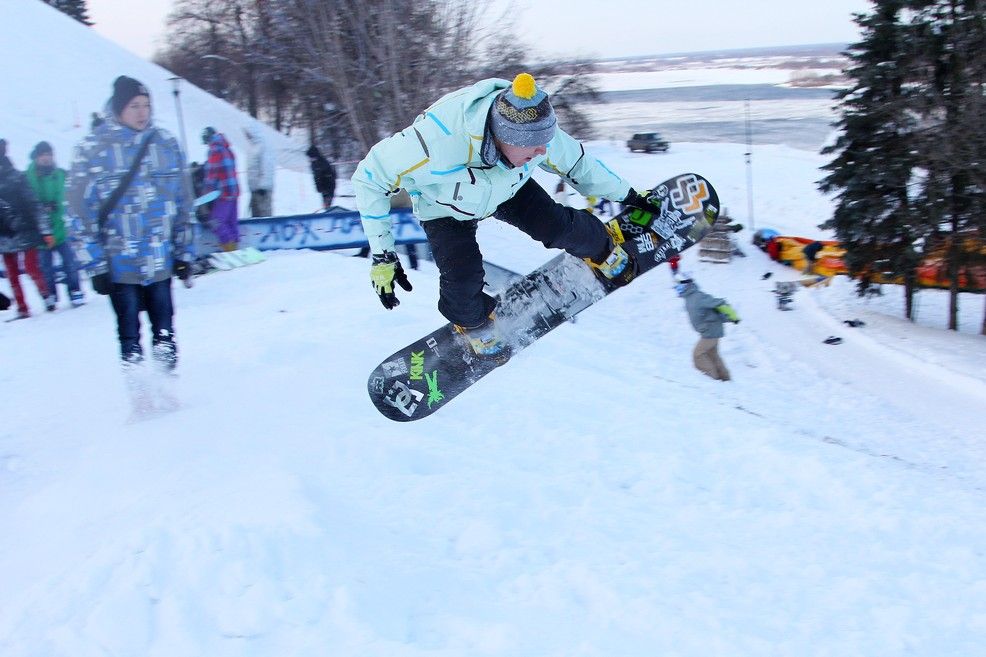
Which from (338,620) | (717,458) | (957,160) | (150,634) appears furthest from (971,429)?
(150,634)

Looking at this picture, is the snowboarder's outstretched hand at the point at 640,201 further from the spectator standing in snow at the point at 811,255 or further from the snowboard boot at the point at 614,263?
the spectator standing in snow at the point at 811,255

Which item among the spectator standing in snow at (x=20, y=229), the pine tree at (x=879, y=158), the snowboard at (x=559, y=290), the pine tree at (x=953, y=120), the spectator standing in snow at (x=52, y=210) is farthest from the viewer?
the pine tree at (x=879, y=158)

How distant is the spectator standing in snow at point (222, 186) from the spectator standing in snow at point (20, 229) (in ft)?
6.96

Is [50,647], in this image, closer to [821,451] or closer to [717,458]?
[717,458]

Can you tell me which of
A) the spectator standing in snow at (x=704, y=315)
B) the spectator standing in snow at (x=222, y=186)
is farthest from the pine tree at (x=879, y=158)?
the spectator standing in snow at (x=222, y=186)

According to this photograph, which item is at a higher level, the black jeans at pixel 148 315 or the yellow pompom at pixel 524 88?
the yellow pompom at pixel 524 88

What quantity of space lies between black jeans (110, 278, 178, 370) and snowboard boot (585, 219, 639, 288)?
2.73 m

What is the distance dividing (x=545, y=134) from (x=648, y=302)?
1244cm

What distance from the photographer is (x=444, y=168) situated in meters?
3.60

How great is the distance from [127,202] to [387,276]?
1.46 metres

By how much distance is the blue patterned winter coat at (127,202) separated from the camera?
3.84m

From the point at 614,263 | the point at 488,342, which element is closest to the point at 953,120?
the point at 614,263

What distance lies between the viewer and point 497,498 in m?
3.61

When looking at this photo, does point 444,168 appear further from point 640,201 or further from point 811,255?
point 811,255
